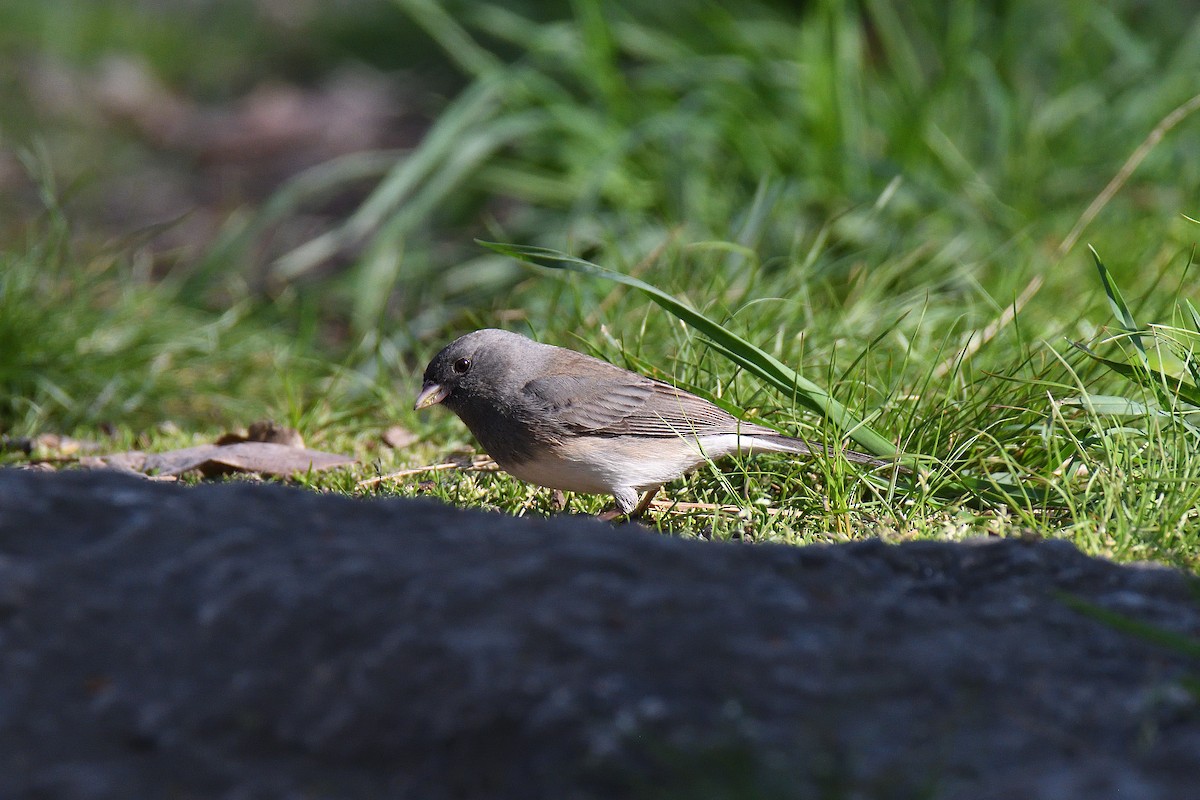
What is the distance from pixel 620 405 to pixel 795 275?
108 centimetres

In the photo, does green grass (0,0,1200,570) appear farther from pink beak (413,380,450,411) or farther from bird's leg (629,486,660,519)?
pink beak (413,380,450,411)

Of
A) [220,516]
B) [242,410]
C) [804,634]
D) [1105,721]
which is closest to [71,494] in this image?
[220,516]

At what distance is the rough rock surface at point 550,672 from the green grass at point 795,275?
2.51 feet

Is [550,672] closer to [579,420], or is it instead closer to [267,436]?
[579,420]

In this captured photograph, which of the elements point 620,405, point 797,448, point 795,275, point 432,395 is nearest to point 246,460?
point 432,395

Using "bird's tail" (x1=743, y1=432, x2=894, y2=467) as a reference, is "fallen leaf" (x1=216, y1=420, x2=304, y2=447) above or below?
below

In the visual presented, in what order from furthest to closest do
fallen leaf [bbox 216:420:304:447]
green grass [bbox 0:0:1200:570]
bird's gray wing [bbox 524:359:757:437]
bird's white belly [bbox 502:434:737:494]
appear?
fallen leaf [bbox 216:420:304:447]
bird's gray wing [bbox 524:359:757:437]
bird's white belly [bbox 502:434:737:494]
green grass [bbox 0:0:1200:570]

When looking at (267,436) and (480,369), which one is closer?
(480,369)

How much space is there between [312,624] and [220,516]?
46 cm

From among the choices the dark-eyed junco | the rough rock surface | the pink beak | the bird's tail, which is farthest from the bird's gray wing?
the rough rock surface

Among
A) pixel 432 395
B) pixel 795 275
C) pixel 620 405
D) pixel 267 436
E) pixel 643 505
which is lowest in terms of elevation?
pixel 267 436

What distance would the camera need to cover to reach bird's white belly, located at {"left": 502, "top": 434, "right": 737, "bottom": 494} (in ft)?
11.1

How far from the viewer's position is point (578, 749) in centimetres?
174

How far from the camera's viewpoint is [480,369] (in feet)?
12.1
